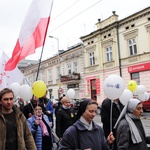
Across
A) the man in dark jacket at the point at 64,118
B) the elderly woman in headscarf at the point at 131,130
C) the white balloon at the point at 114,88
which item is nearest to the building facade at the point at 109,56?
the man in dark jacket at the point at 64,118

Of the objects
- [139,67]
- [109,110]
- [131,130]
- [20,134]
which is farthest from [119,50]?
[20,134]

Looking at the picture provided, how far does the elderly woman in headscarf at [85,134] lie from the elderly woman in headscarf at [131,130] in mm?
595

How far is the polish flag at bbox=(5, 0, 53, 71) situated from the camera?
4832 millimetres

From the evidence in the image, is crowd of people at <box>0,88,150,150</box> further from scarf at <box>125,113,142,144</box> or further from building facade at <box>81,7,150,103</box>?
building facade at <box>81,7,150,103</box>

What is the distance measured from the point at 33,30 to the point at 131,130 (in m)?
3.08

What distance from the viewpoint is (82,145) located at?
2.46 metres

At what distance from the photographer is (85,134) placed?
2.51 metres

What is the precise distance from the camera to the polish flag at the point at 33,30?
4832mm

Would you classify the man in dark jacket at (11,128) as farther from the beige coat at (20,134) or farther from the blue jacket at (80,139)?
the blue jacket at (80,139)

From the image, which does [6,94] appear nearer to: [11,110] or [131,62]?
[11,110]

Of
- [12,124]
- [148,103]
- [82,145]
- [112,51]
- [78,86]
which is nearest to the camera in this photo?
[82,145]

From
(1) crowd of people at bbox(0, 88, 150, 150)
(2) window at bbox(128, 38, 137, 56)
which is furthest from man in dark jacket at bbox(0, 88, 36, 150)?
(2) window at bbox(128, 38, 137, 56)

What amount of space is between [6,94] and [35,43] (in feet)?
6.43

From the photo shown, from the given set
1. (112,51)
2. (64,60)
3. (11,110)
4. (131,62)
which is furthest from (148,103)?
(64,60)
